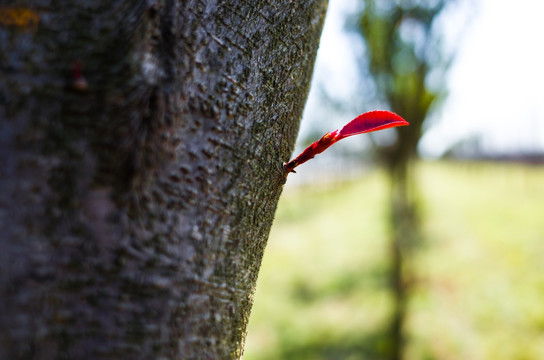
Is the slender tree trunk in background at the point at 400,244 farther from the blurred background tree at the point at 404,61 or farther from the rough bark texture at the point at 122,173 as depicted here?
the rough bark texture at the point at 122,173

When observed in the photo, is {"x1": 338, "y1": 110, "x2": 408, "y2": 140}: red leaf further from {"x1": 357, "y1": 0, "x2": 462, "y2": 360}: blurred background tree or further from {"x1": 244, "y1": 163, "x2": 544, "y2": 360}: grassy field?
{"x1": 244, "y1": 163, "x2": 544, "y2": 360}: grassy field

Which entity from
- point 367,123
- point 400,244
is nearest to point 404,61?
point 400,244

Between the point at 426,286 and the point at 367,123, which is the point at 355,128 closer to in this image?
the point at 367,123

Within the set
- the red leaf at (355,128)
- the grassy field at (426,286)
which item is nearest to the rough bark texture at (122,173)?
the red leaf at (355,128)

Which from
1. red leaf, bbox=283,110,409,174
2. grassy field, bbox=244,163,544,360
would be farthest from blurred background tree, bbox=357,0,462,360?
red leaf, bbox=283,110,409,174

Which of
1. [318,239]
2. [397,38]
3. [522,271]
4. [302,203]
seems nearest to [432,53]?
[397,38]

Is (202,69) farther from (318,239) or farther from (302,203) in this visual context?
(302,203)
